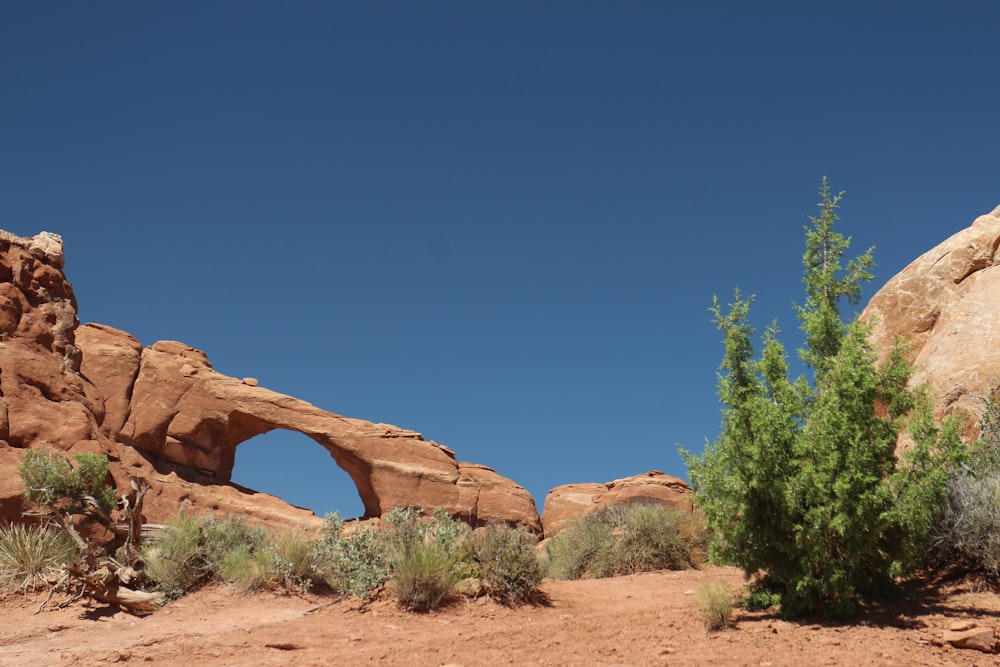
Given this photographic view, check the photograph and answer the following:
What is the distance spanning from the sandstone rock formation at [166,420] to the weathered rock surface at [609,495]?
120 centimetres

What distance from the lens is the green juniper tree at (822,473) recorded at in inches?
333

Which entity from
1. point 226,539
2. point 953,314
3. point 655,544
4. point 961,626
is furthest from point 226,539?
point 953,314

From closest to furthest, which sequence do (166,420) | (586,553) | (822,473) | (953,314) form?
(822,473), (953,314), (586,553), (166,420)

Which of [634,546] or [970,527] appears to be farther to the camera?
[634,546]

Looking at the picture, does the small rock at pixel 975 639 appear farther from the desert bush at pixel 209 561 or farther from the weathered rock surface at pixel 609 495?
the weathered rock surface at pixel 609 495

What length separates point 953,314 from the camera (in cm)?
1359

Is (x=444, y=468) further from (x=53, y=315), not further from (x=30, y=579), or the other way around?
(x=30, y=579)

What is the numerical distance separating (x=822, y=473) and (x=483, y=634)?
448cm

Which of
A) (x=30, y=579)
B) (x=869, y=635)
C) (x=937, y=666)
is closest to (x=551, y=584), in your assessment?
(x=869, y=635)

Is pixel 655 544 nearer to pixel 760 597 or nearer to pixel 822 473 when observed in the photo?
pixel 760 597

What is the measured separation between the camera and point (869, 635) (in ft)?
26.0

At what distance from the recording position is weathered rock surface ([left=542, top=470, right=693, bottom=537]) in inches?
1307

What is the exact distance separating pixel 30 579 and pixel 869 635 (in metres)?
13.0

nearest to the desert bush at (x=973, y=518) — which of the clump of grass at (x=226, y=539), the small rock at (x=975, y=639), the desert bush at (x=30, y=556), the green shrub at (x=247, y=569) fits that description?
the small rock at (x=975, y=639)
